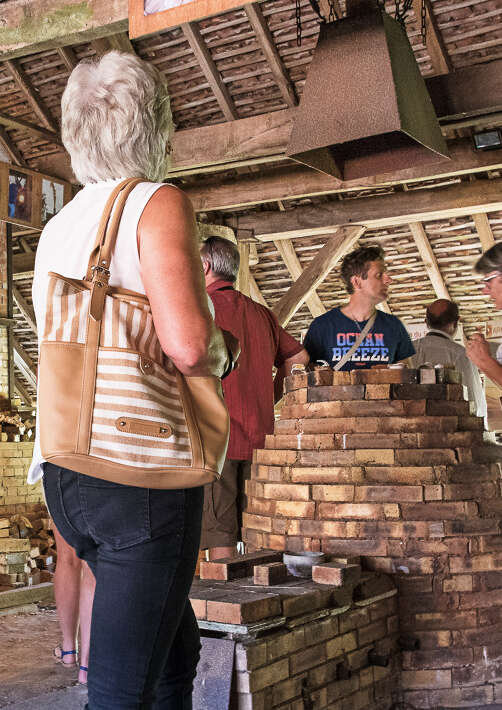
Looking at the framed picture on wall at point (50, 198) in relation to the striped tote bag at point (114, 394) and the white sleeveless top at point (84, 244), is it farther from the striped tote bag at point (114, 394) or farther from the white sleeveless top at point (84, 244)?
the striped tote bag at point (114, 394)

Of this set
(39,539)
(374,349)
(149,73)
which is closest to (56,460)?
(149,73)

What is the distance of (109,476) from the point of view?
1371 mm

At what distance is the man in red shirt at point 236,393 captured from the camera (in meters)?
3.67

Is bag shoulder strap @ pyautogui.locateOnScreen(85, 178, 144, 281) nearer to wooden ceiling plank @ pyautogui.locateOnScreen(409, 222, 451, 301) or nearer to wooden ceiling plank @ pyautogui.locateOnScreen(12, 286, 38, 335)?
wooden ceiling plank @ pyautogui.locateOnScreen(409, 222, 451, 301)

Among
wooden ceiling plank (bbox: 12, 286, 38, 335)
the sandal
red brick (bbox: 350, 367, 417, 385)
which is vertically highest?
wooden ceiling plank (bbox: 12, 286, 38, 335)

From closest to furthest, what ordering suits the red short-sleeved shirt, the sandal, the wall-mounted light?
1. the sandal
2. the red short-sleeved shirt
3. the wall-mounted light

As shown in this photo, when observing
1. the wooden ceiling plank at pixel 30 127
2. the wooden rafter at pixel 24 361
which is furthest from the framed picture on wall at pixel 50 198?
the wooden rafter at pixel 24 361

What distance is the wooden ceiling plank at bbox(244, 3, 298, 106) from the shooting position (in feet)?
19.4

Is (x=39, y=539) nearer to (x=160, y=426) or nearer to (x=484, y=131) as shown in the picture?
(x=484, y=131)

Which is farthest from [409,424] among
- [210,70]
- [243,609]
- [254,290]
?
[254,290]

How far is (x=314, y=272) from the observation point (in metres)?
8.11

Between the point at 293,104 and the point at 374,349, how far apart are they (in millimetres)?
2877

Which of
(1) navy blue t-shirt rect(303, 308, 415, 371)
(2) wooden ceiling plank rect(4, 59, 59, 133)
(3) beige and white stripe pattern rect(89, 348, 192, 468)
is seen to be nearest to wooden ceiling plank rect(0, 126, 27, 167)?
(2) wooden ceiling plank rect(4, 59, 59, 133)

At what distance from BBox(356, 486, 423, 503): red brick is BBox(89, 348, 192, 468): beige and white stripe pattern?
1.86 metres
